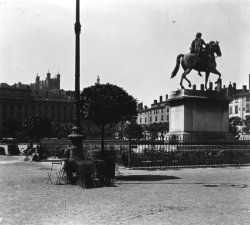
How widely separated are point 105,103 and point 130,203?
6911 millimetres

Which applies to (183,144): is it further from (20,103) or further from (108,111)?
(20,103)

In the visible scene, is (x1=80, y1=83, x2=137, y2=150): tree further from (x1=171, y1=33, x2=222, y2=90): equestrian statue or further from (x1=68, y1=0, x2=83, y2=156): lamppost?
(x1=171, y1=33, x2=222, y2=90): equestrian statue

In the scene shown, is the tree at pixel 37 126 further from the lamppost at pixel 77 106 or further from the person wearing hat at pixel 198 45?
the lamppost at pixel 77 106

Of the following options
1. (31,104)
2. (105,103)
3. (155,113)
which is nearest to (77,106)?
(105,103)

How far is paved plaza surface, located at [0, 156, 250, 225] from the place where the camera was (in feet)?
25.1

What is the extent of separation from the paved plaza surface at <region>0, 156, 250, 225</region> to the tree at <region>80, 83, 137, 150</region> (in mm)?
3383

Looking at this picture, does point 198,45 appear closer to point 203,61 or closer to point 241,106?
point 203,61

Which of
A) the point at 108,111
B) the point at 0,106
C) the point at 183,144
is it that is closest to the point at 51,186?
the point at 108,111

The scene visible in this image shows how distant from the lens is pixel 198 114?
25.2 m

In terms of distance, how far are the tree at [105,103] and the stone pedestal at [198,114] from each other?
8.81 m

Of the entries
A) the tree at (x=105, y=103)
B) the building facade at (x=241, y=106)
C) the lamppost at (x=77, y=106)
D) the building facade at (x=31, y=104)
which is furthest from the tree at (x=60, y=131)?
the lamppost at (x=77, y=106)

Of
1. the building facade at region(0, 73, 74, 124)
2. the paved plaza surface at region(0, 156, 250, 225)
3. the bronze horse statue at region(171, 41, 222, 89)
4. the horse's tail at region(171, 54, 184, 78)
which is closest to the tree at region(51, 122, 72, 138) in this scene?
the building facade at region(0, 73, 74, 124)

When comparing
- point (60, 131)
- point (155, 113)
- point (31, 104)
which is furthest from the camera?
point (31, 104)

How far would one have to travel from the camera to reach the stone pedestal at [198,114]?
2494cm
